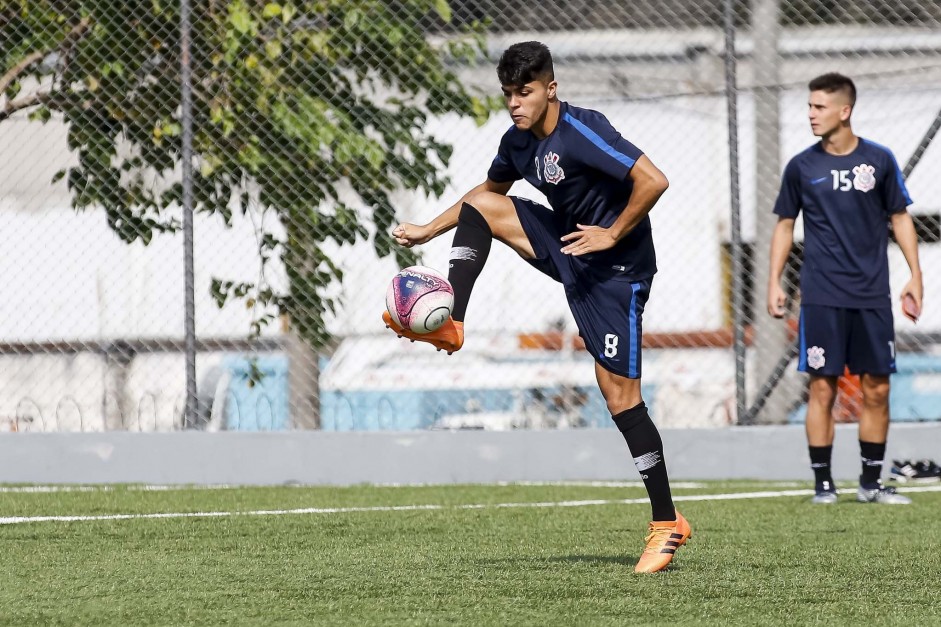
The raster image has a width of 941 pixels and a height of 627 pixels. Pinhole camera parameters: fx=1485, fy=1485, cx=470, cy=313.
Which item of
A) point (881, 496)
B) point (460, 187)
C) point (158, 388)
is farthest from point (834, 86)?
point (158, 388)

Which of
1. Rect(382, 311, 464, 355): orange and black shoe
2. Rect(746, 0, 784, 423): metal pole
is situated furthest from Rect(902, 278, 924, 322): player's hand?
Rect(382, 311, 464, 355): orange and black shoe

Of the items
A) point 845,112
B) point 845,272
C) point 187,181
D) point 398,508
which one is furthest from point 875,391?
point 187,181

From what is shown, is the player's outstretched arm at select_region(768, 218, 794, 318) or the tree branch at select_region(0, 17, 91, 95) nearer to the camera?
the player's outstretched arm at select_region(768, 218, 794, 318)

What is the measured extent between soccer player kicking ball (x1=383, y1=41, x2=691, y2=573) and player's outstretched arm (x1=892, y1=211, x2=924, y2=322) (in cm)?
285

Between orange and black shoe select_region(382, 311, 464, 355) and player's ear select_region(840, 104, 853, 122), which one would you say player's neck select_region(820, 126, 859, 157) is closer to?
player's ear select_region(840, 104, 853, 122)

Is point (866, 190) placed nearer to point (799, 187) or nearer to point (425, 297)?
point (799, 187)

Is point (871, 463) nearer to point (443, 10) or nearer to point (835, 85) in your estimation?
point (835, 85)

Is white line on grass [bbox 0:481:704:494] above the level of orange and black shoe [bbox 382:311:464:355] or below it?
below

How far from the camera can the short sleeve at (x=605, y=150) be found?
4.75m

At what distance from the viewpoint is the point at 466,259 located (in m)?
4.97

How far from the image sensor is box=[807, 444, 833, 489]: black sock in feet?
23.9

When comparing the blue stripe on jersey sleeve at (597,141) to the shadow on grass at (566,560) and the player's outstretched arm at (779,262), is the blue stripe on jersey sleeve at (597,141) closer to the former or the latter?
the shadow on grass at (566,560)

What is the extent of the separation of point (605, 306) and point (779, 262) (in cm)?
274

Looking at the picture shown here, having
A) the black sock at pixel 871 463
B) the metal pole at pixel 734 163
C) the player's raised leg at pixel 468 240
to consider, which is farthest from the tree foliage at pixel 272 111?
the player's raised leg at pixel 468 240
